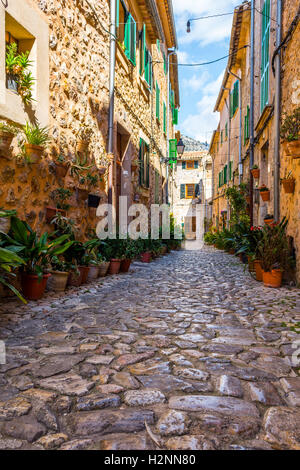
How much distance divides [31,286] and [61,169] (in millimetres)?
1687

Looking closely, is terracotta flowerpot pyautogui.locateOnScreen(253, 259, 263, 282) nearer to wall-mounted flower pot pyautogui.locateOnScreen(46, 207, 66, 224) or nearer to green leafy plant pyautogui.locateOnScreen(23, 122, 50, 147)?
wall-mounted flower pot pyautogui.locateOnScreen(46, 207, 66, 224)

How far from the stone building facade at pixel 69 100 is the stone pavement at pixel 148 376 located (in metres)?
1.51

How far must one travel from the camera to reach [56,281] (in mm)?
4125

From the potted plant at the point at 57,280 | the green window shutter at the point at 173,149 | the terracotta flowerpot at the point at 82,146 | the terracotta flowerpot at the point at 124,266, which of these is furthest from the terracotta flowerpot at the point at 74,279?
the green window shutter at the point at 173,149

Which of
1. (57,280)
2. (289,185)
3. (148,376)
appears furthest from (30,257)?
(289,185)

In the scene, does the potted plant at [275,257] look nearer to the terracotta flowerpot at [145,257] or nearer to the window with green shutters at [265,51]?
the window with green shutters at [265,51]

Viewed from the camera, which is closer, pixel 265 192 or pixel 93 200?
pixel 93 200

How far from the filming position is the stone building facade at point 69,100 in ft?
12.1

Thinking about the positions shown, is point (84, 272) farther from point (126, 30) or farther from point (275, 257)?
point (126, 30)

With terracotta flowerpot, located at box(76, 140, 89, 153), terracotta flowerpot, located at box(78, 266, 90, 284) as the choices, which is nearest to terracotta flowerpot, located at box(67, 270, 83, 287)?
terracotta flowerpot, located at box(78, 266, 90, 284)

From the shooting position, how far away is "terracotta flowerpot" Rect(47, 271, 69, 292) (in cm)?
411

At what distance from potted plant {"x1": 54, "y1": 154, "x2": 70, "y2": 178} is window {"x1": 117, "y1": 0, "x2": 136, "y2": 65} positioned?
13.1 ft
